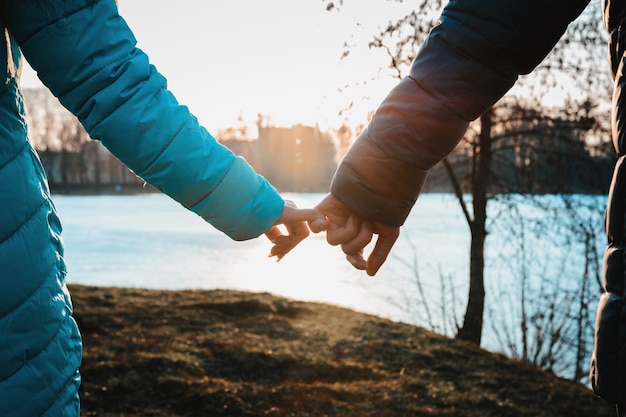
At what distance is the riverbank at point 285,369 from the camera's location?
13.1 feet

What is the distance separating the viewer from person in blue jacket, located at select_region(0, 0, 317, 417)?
123 centimetres

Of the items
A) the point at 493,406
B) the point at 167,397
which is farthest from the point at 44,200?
the point at 493,406

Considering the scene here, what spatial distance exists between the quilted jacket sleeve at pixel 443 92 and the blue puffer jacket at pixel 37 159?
699 mm

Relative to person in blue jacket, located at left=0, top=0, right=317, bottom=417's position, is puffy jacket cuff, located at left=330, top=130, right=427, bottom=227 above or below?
above

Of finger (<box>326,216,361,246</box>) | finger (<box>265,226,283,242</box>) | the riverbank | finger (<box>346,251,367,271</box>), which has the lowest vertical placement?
the riverbank

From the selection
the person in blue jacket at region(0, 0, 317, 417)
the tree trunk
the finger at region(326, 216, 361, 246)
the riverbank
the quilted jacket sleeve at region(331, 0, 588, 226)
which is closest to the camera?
the person in blue jacket at region(0, 0, 317, 417)

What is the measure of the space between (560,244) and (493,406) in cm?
260

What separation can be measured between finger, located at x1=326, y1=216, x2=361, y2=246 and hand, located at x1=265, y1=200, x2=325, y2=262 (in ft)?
0.57

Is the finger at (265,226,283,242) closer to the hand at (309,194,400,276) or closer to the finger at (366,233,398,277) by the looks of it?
the hand at (309,194,400,276)

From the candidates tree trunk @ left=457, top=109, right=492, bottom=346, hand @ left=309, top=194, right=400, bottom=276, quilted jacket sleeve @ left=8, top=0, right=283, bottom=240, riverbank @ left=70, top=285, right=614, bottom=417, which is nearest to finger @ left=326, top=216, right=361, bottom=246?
hand @ left=309, top=194, right=400, bottom=276

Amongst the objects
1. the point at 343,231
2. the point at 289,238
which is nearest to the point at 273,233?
the point at 289,238

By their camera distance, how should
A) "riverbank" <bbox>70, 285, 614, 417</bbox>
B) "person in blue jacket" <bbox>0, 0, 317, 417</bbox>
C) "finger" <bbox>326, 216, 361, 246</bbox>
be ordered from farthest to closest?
"riverbank" <bbox>70, 285, 614, 417</bbox>, "finger" <bbox>326, 216, 361, 246</bbox>, "person in blue jacket" <bbox>0, 0, 317, 417</bbox>

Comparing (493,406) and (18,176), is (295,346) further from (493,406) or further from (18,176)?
(18,176)

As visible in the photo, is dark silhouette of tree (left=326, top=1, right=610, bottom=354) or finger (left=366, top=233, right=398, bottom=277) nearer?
finger (left=366, top=233, right=398, bottom=277)
